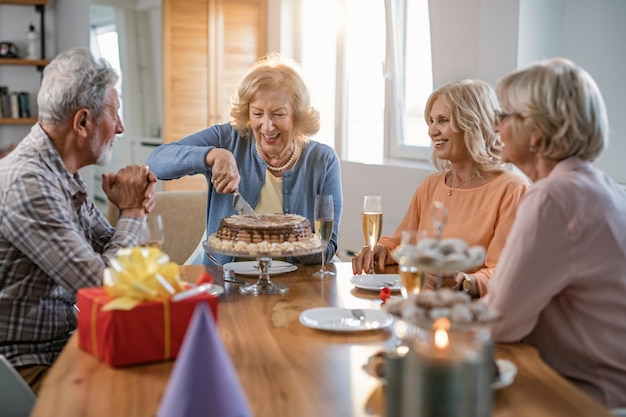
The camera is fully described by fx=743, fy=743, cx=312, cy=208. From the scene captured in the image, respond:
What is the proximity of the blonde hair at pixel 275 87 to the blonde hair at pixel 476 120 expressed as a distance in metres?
0.50

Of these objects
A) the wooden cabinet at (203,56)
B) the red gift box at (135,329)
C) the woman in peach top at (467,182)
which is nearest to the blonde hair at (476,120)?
the woman in peach top at (467,182)

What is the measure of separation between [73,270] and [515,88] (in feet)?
3.62

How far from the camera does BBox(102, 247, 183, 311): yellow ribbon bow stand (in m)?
1.41

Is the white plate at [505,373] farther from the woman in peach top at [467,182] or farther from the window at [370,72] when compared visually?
the window at [370,72]

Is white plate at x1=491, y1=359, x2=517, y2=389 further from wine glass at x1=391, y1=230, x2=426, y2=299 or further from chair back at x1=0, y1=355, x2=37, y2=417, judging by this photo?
chair back at x1=0, y1=355, x2=37, y2=417

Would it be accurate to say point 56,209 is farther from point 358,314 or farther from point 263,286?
point 358,314

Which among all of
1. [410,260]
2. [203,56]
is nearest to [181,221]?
[410,260]

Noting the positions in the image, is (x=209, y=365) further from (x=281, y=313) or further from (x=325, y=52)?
(x=325, y=52)

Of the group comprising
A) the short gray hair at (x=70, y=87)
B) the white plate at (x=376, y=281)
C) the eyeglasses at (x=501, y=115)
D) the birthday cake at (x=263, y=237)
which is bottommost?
the white plate at (x=376, y=281)

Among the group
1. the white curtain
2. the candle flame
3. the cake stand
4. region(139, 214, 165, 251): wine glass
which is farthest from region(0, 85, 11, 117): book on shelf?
the candle flame

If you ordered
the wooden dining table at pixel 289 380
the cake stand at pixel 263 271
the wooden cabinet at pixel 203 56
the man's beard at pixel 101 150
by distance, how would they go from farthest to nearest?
1. the wooden cabinet at pixel 203 56
2. the man's beard at pixel 101 150
3. the cake stand at pixel 263 271
4. the wooden dining table at pixel 289 380

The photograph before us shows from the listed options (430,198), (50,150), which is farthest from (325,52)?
(50,150)

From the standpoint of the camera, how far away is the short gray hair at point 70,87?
6.38 ft

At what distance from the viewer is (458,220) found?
7.75 ft
